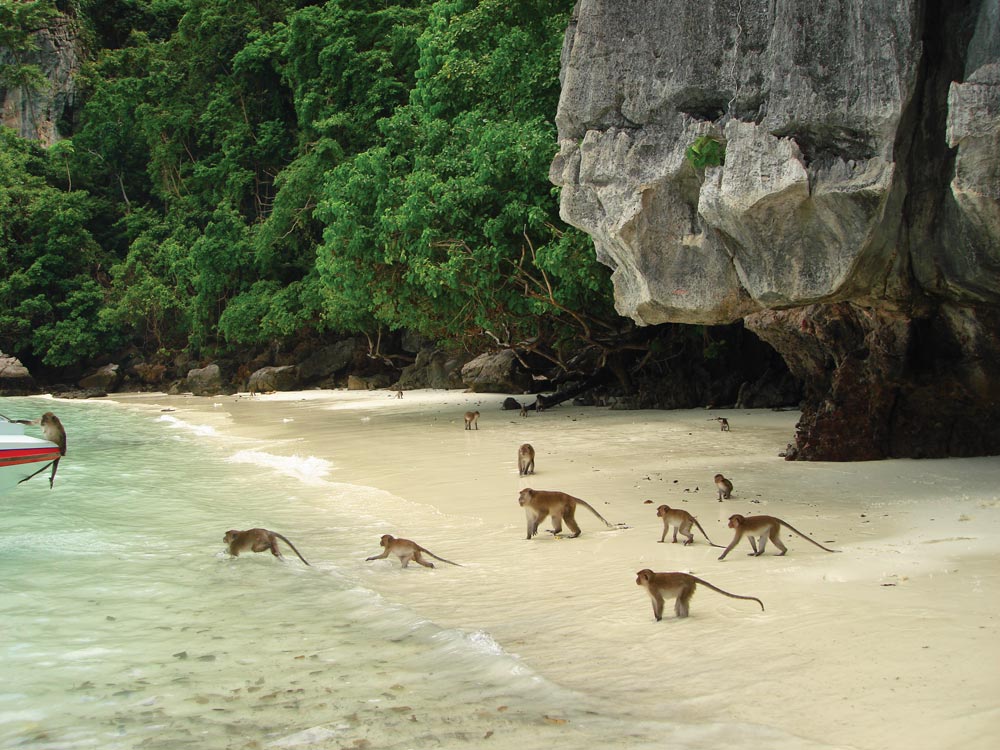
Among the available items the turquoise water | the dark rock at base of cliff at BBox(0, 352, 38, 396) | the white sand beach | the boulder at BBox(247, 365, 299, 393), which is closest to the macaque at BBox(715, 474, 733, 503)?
the white sand beach

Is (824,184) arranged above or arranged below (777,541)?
above

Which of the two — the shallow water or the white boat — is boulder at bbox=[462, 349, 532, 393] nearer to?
the shallow water

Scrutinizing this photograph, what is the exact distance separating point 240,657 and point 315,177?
3168 centimetres

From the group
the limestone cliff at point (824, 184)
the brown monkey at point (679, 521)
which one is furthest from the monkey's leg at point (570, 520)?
the limestone cliff at point (824, 184)

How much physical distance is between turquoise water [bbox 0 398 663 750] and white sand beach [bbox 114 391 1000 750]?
0.37 metres

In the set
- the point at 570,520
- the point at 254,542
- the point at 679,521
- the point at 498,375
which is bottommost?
the point at 254,542

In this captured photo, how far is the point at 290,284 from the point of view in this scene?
3691cm

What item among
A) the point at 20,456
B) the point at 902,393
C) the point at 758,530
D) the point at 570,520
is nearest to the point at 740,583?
the point at 758,530

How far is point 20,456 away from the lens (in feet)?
30.5

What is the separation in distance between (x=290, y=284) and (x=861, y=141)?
30.3 meters

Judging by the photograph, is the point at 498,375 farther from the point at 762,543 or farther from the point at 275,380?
the point at 762,543

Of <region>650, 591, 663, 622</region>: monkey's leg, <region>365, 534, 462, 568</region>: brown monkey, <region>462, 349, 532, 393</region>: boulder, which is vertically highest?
<region>462, 349, 532, 393</region>: boulder

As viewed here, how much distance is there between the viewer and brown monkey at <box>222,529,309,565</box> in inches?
316

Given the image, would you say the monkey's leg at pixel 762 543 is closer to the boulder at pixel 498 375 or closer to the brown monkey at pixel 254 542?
the brown monkey at pixel 254 542
